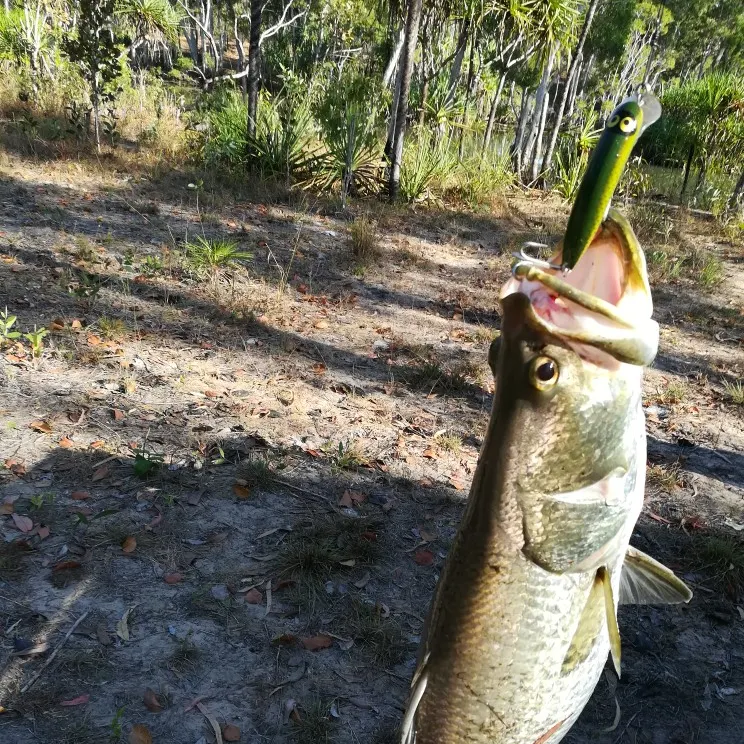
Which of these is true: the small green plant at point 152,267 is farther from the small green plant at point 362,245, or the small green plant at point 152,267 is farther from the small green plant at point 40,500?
the small green plant at point 40,500

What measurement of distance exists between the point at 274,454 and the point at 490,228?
7446 millimetres

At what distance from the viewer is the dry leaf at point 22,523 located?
3355 millimetres

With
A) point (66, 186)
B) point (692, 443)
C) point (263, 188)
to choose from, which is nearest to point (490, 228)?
point (263, 188)

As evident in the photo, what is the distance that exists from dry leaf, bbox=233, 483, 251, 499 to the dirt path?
0.02 m

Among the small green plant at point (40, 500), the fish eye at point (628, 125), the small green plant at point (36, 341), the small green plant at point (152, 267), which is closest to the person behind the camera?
the fish eye at point (628, 125)

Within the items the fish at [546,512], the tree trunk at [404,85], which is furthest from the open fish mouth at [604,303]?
the tree trunk at [404,85]

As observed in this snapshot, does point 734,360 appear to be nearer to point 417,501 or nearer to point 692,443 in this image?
point 692,443

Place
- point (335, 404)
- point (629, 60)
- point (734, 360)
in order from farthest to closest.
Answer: point (629, 60)
point (734, 360)
point (335, 404)

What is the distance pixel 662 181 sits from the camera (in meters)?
17.8

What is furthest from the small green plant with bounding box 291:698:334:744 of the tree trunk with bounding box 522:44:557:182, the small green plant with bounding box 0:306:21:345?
the tree trunk with bounding box 522:44:557:182

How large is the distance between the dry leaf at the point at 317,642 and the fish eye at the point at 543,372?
2.47 m

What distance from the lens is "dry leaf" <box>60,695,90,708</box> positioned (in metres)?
2.57

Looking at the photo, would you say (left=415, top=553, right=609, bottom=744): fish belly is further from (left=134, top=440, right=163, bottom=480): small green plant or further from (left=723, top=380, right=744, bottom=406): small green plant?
(left=723, top=380, right=744, bottom=406): small green plant

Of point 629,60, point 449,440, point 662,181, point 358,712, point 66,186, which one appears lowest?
point 358,712
